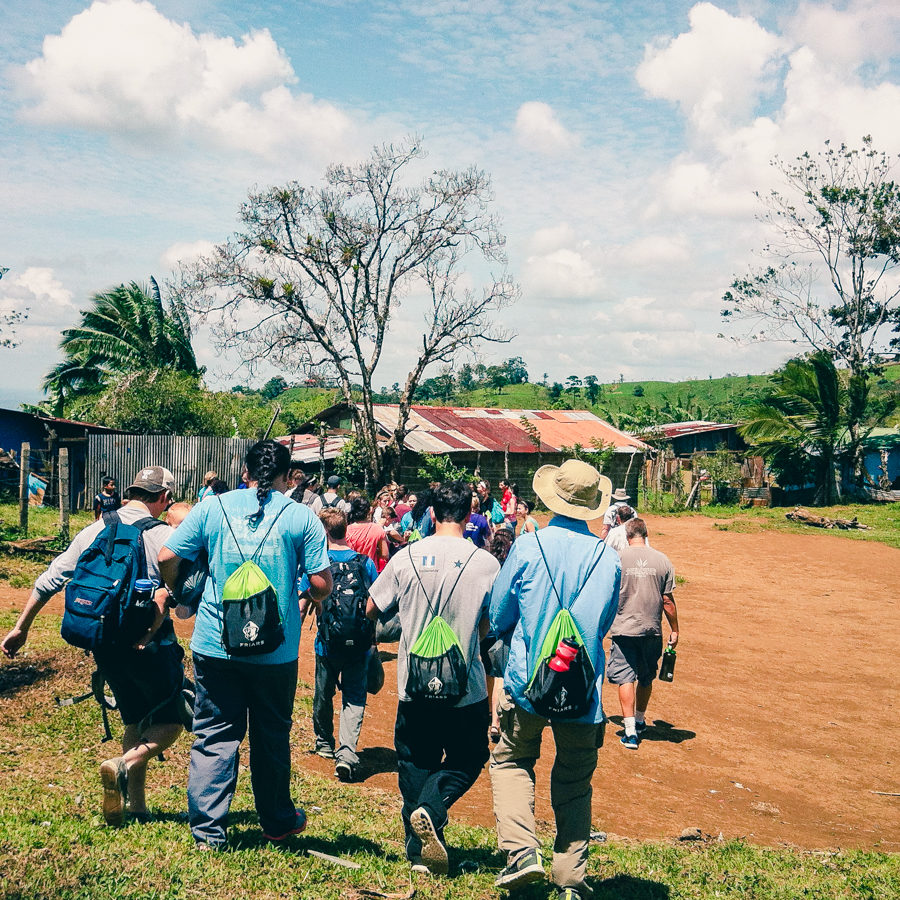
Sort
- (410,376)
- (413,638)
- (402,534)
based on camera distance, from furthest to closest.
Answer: (410,376) → (402,534) → (413,638)

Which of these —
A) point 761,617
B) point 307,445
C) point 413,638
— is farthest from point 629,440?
point 413,638

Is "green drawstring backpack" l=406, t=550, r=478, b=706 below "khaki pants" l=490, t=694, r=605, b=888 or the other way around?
the other way around

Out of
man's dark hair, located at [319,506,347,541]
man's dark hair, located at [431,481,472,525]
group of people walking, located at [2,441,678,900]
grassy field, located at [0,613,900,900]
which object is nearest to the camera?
grassy field, located at [0,613,900,900]

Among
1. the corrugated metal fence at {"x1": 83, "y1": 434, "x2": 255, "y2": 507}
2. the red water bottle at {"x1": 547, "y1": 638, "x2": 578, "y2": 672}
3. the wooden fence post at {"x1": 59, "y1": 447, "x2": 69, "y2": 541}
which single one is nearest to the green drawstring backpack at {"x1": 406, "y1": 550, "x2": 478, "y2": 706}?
the red water bottle at {"x1": 547, "y1": 638, "x2": 578, "y2": 672}

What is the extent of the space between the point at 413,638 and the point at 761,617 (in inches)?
443

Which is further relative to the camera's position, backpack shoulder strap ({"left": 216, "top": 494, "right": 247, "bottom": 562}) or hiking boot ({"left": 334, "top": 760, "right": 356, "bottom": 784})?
hiking boot ({"left": 334, "top": 760, "right": 356, "bottom": 784})

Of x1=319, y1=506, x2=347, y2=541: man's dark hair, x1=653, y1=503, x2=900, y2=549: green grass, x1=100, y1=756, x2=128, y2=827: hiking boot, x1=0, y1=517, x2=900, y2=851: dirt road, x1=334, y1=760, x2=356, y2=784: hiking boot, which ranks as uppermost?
x1=319, y1=506, x2=347, y2=541: man's dark hair

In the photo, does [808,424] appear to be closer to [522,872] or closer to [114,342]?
[114,342]

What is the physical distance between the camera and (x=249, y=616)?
3.77 m

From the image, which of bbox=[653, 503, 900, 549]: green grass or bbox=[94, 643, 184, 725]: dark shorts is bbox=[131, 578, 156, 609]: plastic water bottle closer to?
bbox=[94, 643, 184, 725]: dark shorts

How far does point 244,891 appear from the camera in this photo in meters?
3.59

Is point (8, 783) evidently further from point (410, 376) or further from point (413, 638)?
point (410, 376)

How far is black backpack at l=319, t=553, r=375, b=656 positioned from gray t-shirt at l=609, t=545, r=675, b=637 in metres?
2.26

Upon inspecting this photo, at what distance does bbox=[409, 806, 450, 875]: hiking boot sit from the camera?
3893mm
